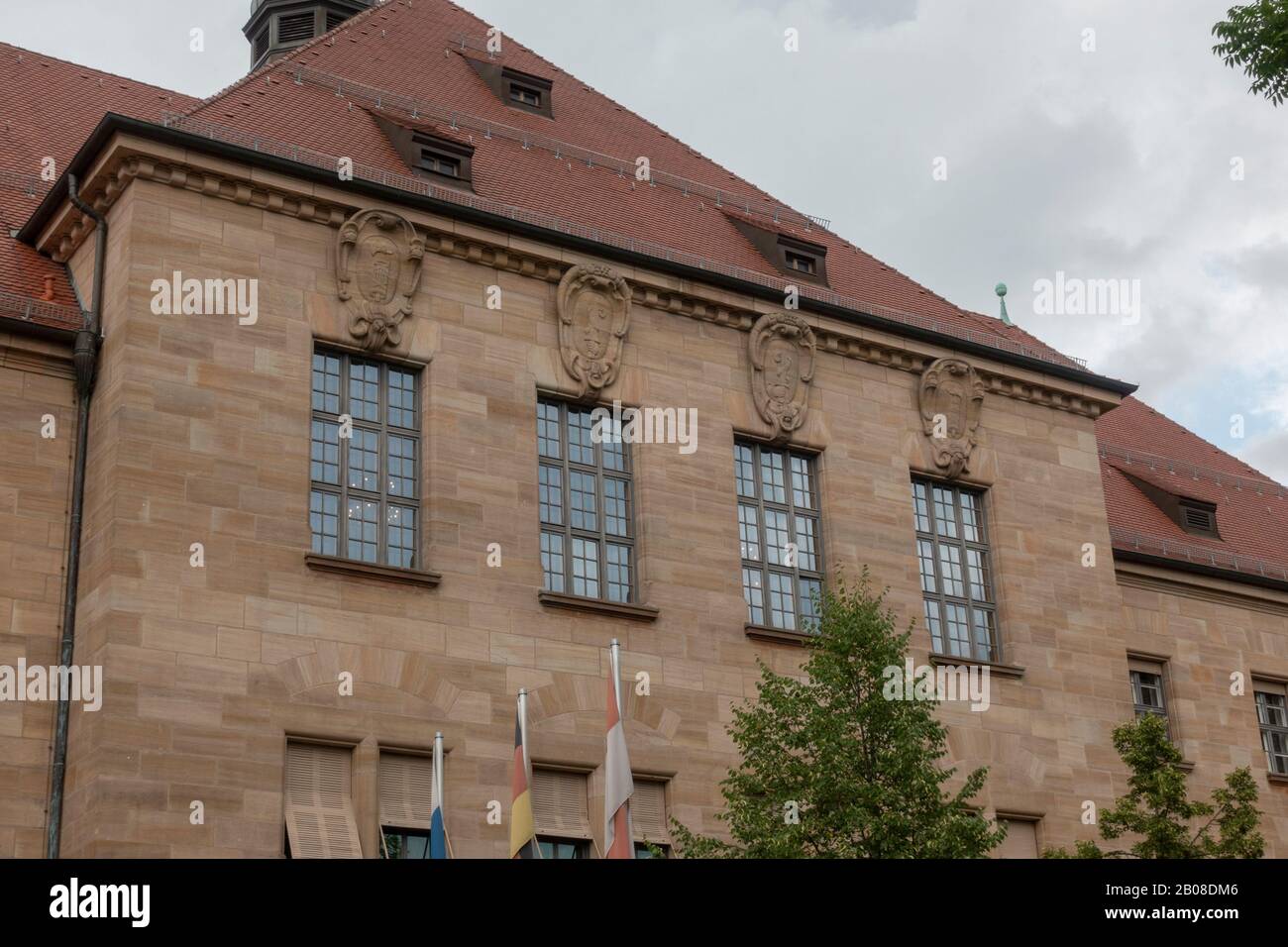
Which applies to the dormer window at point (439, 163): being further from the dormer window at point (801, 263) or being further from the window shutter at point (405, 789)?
the window shutter at point (405, 789)

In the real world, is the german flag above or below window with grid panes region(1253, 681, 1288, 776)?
below

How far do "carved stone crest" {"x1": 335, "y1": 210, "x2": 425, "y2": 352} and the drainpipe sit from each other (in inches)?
118

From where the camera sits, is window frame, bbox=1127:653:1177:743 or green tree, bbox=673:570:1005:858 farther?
window frame, bbox=1127:653:1177:743

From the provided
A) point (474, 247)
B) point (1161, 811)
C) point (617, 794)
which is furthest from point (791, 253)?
point (617, 794)

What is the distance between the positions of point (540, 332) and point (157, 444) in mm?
5927

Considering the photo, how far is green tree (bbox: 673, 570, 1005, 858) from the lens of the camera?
19953 mm

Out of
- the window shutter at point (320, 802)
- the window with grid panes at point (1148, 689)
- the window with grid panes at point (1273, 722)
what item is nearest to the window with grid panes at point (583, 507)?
the window shutter at point (320, 802)

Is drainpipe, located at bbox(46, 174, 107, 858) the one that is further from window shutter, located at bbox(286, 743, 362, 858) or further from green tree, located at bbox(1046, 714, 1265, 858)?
green tree, located at bbox(1046, 714, 1265, 858)

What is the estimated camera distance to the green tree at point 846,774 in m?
20.0

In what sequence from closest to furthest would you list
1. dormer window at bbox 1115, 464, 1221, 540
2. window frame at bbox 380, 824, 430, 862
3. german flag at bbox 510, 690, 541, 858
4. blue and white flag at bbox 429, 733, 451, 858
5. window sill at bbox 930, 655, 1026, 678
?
1. german flag at bbox 510, 690, 541, 858
2. blue and white flag at bbox 429, 733, 451, 858
3. window frame at bbox 380, 824, 430, 862
4. window sill at bbox 930, 655, 1026, 678
5. dormer window at bbox 1115, 464, 1221, 540

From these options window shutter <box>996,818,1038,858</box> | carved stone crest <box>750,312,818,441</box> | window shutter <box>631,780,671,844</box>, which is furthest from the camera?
carved stone crest <box>750,312,818,441</box>

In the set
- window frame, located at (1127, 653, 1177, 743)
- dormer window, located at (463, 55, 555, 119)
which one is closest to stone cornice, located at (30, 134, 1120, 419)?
window frame, located at (1127, 653, 1177, 743)

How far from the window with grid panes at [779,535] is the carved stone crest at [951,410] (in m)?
2.36
